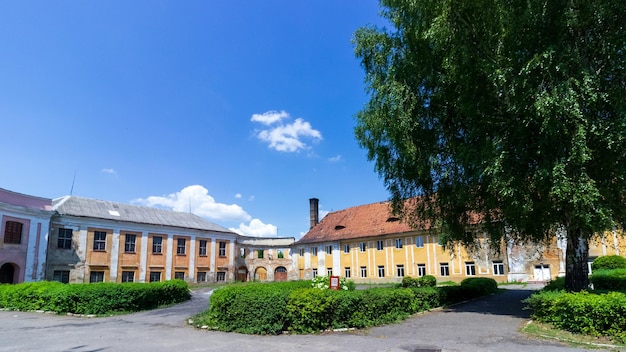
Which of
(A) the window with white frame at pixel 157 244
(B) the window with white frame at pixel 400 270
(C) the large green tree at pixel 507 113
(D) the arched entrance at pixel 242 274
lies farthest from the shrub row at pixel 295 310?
(D) the arched entrance at pixel 242 274

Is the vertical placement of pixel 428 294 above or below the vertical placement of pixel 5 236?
below

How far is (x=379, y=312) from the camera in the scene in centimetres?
1248

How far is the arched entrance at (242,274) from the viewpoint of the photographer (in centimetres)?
4753

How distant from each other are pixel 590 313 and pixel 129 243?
36.2 meters

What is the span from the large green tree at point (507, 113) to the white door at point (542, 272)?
65.7 ft

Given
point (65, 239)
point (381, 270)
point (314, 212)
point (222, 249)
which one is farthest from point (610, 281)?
point (314, 212)

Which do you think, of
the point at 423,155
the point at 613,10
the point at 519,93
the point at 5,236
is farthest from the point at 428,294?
the point at 5,236

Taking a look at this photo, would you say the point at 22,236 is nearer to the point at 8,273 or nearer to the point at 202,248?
the point at 8,273

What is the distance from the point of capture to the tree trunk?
12828 mm

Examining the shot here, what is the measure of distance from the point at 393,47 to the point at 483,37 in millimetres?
3900

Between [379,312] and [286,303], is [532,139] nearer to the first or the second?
[379,312]

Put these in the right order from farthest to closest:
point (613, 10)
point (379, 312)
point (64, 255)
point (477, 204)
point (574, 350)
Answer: point (64, 255), point (477, 204), point (379, 312), point (613, 10), point (574, 350)

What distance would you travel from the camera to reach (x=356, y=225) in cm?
4706

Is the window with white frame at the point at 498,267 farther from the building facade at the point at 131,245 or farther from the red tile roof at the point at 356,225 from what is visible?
the building facade at the point at 131,245
